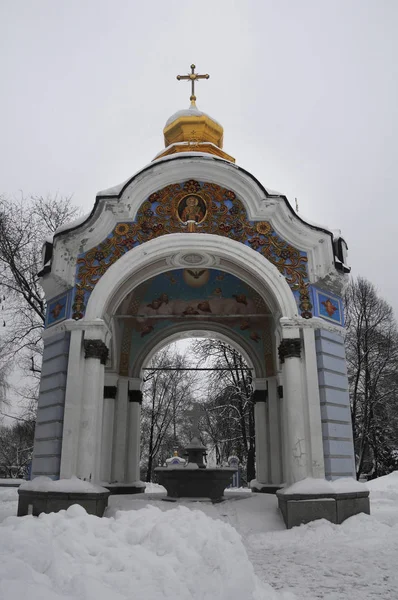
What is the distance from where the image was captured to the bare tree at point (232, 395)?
21.0 m

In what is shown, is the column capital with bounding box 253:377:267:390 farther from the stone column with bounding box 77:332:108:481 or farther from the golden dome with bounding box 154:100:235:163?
the golden dome with bounding box 154:100:235:163

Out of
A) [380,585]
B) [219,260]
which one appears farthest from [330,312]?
[380,585]

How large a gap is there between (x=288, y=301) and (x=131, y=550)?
611cm

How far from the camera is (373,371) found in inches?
859

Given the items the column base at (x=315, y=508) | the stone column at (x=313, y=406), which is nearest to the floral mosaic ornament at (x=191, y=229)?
the stone column at (x=313, y=406)

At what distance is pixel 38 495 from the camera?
27.3 feet

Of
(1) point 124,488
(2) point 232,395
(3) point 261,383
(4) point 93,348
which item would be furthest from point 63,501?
(2) point 232,395

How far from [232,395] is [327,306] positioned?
13091mm

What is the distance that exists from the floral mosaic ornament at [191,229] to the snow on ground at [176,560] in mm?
4690

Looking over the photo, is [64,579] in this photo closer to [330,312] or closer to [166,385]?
[330,312]

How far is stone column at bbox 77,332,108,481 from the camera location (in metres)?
8.59

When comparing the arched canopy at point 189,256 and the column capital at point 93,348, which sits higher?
the arched canopy at point 189,256

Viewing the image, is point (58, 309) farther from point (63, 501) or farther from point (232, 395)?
point (232, 395)

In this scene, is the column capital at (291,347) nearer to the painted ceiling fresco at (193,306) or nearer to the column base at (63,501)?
the painted ceiling fresco at (193,306)
